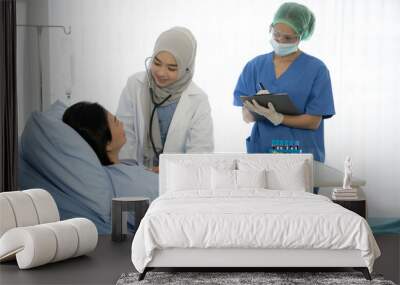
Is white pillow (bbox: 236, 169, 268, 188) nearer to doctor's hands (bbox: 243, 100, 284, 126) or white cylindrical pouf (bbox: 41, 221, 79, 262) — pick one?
doctor's hands (bbox: 243, 100, 284, 126)

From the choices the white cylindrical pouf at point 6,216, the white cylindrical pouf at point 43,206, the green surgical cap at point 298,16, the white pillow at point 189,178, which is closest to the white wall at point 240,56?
the green surgical cap at point 298,16

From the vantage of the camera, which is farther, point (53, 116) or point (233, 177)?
Answer: point (53, 116)

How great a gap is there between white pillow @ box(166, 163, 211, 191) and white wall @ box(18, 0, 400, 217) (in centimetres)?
75

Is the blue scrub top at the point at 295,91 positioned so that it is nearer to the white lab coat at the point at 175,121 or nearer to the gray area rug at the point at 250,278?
the white lab coat at the point at 175,121

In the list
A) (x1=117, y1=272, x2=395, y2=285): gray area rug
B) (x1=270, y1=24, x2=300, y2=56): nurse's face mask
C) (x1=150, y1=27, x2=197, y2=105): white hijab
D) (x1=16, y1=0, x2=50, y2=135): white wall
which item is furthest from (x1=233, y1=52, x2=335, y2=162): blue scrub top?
(x1=117, y1=272, x2=395, y2=285): gray area rug

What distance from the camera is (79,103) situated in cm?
736

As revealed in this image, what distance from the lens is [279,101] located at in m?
7.08

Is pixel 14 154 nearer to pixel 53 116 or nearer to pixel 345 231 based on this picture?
pixel 53 116

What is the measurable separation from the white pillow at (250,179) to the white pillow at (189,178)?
0.30 metres

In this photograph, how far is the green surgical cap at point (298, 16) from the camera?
7227 mm

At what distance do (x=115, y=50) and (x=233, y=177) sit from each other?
6.49 ft

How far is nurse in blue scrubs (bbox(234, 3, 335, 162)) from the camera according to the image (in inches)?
283

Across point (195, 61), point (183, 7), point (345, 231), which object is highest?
point (183, 7)

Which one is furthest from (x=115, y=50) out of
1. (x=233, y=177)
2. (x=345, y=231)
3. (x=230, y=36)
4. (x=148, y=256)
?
(x=345, y=231)
